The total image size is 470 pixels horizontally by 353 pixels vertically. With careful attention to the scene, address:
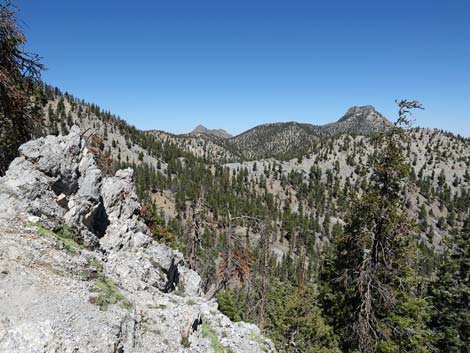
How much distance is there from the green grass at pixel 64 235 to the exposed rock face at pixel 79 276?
6 centimetres

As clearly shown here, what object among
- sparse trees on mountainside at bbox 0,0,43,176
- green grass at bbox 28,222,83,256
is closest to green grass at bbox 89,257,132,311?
green grass at bbox 28,222,83,256

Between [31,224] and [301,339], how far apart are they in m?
20.7

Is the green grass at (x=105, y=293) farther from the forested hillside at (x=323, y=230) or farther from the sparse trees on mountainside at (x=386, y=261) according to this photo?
the sparse trees on mountainside at (x=386, y=261)

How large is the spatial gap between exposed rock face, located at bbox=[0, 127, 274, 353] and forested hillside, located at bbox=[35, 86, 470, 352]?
493 cm

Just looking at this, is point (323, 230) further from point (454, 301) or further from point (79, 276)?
point (79, 276)

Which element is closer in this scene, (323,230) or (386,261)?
(386,261)

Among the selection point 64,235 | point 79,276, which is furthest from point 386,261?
point 64,235

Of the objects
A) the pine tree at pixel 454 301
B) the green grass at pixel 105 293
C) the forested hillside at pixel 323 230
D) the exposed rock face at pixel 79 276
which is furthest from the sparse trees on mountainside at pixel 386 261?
the green grass at pixel 105 293

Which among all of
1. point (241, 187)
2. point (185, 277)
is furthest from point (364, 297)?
point (241, 187)

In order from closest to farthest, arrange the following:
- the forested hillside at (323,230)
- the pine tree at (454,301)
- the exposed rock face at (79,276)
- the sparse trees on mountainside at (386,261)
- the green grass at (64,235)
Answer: the exposed rock face at (79,276) → the green grass at (64,235) → the sparse trees on mountainside at (386,261) → the forested hillside at (323,230) → the pine tree at (454,301)

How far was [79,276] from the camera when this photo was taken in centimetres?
1136

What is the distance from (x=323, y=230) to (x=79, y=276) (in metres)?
124

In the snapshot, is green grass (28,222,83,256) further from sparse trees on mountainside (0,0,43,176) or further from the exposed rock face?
sparse trees on mountainside (0,0,43,176)

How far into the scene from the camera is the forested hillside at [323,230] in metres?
15.7
